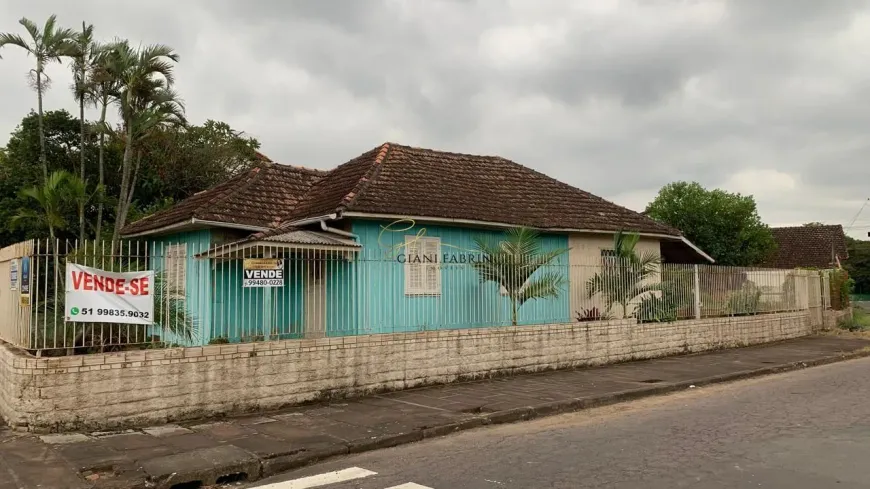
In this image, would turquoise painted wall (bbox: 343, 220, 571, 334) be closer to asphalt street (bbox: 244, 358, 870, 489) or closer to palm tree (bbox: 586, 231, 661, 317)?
palm tree (bbox: 586, 231, 661, 317)

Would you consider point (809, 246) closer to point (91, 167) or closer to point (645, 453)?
point (91, 167)

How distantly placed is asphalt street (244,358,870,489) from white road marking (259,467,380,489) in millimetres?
11

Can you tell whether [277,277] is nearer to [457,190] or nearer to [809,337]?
[457,190]

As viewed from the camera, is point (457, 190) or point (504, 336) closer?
point (504, 336)

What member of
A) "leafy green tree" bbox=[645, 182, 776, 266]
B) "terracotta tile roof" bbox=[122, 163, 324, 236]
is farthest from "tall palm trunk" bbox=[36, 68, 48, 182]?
"leafy green tree" bbox=[645, 182, 776, 266]

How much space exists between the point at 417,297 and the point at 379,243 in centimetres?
166

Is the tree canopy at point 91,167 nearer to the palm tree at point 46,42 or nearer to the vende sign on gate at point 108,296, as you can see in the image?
the palm tree at point 46,42

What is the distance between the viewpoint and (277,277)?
9.28 m

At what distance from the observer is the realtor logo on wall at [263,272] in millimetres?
9133

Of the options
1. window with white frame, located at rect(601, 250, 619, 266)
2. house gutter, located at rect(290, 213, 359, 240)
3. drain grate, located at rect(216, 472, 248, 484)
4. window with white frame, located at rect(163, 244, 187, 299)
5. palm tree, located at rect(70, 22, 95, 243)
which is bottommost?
drain grate, located at rect(216, 472, 248, 484)

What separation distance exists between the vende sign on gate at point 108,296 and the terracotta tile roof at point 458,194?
449 centimetres

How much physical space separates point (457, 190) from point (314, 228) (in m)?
3.74

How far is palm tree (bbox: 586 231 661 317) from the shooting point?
13827 mm

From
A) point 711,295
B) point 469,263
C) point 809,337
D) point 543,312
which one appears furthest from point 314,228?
point 809,337
